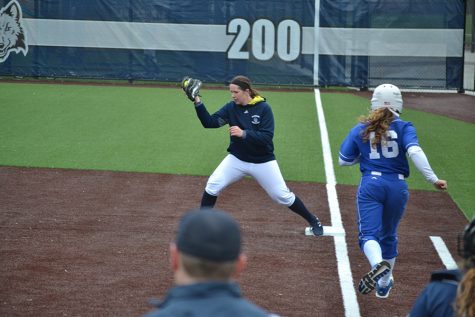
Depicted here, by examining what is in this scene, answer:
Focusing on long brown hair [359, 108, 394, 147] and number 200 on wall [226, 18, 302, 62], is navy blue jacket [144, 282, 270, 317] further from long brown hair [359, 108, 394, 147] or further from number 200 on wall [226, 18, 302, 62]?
number 200 on wall [226, 18, 302, 62]

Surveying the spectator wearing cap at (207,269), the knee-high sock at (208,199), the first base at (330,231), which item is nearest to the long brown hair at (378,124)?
the knee-high sock at (208,199)

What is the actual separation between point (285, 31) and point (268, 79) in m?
1.36

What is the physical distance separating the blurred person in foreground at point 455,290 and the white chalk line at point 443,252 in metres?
5.58

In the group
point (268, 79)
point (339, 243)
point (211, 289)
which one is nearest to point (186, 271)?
point (211, 289)

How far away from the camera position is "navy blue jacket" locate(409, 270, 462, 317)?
3.98 meters

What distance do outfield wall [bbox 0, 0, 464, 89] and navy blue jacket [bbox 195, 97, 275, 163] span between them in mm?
14511

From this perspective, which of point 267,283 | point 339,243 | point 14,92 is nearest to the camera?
point 267,283

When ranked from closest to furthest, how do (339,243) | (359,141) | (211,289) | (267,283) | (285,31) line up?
1. (211,289)
2. (359,141)
3. (267,283)
4. (339,243)
5. (285,31)

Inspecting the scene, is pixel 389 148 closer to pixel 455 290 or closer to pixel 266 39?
pixel 455 290

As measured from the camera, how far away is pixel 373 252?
7859 mm

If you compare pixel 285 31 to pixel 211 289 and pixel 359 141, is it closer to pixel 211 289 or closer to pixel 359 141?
pixel 359 141

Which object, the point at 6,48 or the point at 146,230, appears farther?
the point at 6,48

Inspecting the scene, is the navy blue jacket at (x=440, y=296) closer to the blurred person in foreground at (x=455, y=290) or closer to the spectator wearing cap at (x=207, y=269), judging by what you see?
the blurred person in foreground at (x=455, y=290)

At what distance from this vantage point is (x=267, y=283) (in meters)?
8.98
